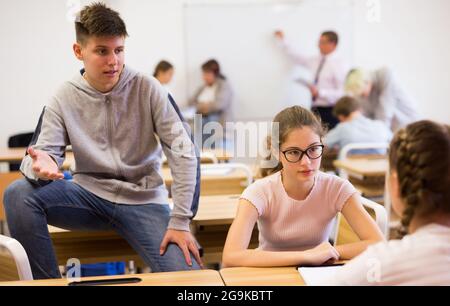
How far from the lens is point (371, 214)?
166cm

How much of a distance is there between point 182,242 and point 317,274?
522 millimetres

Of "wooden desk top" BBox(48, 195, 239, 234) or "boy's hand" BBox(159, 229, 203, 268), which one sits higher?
"boy's hand" BBox(159, 229, 203, 268)

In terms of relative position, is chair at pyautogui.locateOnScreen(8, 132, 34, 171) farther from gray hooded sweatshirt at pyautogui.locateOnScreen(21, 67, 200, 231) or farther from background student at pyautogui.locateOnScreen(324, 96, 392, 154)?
gray hooded sweatshirt at pyautogui.locateOnScreen(21, 67, 200, 231)

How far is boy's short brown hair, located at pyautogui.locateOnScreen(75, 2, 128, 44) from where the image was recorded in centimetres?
155

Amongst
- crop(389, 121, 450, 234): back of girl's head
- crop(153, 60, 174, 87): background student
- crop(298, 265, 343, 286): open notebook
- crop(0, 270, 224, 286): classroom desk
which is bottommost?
crop(298, 265, 343, 286): open notebook

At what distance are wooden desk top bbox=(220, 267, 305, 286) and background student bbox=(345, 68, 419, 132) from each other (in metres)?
3.25

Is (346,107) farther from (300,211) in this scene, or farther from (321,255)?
(321,255)

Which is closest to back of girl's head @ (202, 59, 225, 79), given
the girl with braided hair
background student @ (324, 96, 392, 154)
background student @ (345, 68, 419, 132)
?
background student @ (345, 68, 419, 132)

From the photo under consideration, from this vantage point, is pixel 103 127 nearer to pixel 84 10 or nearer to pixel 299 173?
pixel 84 10

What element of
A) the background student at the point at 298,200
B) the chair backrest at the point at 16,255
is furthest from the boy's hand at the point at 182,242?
the chair backrest at the point at 16,255

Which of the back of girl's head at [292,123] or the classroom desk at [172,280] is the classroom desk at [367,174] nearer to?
the back of girl's head at [292,123]

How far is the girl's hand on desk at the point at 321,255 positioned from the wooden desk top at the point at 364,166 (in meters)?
1.86

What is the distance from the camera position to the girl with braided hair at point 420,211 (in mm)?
920
